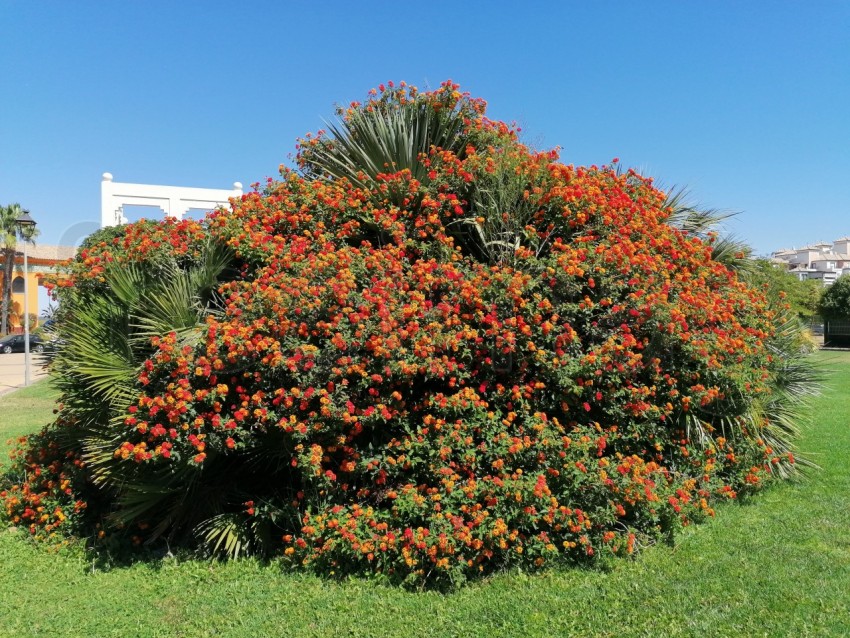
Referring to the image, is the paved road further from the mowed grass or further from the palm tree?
the palm tree

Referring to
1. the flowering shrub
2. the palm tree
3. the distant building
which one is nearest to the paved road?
the flowering shrub

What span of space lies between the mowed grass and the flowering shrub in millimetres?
217

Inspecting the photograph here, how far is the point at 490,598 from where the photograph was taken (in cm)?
350

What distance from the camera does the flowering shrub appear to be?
380 centimetres

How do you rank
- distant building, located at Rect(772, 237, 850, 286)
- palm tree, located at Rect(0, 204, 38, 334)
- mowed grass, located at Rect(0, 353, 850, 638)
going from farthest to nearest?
1. distant building, located at Rect(772, 237, 850, 286)
2. palm tree, located at Rect(0, 204, 38, 334)
3. mowed grass, located at Rect(0, 353, 850, 638)

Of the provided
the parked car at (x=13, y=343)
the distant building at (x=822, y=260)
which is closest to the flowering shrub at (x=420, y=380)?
the parked car at (x=13, y=343)

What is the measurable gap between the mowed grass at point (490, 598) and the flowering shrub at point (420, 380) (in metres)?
0.22

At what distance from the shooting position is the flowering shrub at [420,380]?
380 centimetres

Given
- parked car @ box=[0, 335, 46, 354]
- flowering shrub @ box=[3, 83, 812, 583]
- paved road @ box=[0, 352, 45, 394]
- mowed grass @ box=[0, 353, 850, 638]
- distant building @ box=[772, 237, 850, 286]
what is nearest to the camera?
mowed grass @ box=[0, 353, 850, 638]

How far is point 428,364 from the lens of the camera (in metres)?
3.84

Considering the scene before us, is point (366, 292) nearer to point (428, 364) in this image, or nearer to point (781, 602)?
point (428, 364)

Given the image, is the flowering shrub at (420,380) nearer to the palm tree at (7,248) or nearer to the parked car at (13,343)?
the parked car at (13,343)

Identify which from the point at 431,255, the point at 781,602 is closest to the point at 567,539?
the point at 781,602

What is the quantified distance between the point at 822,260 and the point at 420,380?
103651mm
